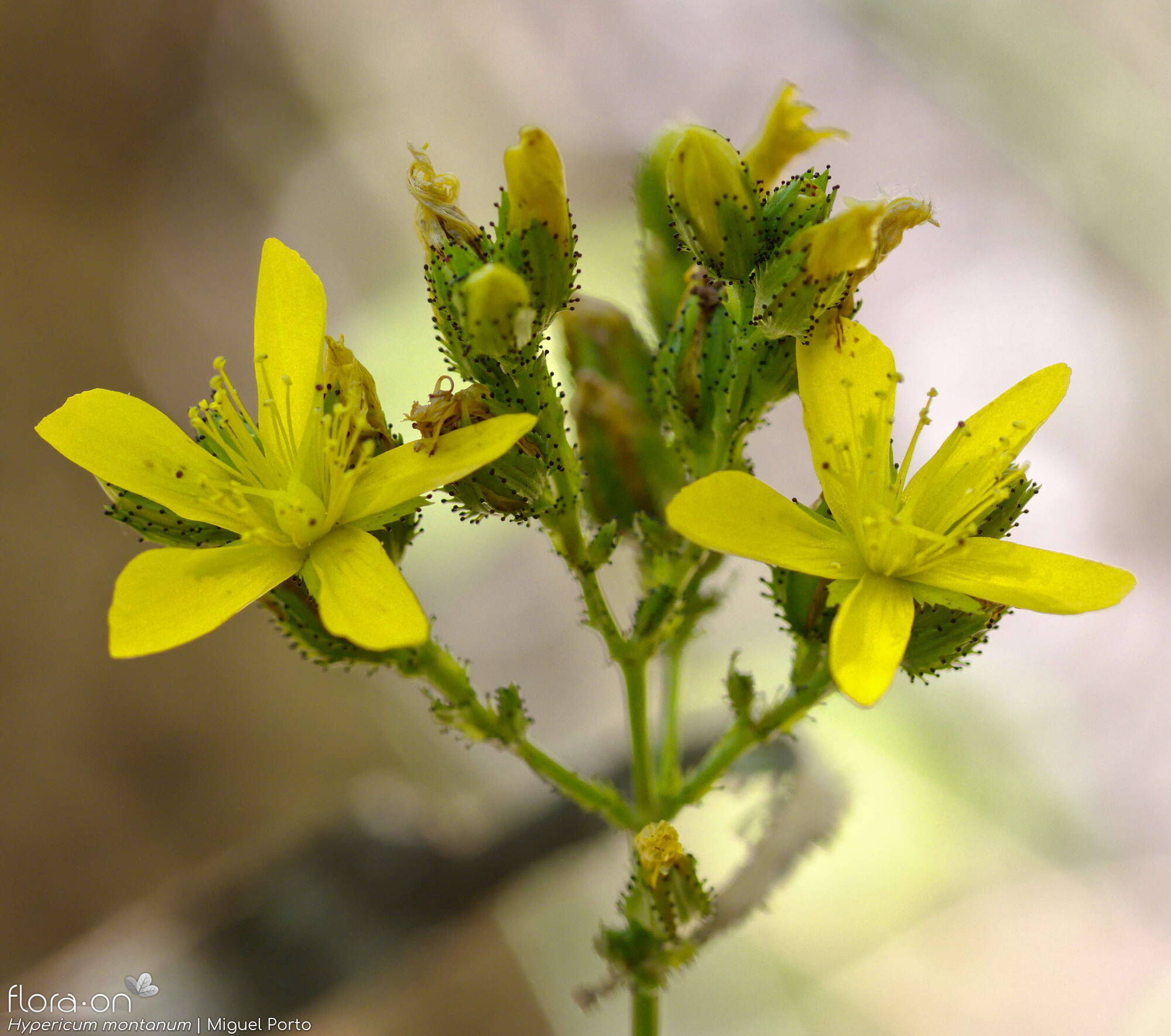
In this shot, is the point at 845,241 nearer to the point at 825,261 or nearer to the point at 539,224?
the point at 825,261

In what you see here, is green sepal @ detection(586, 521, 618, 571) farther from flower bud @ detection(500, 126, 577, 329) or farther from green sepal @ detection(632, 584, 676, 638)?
flower bud @ detection(500, 126, 577, 329)

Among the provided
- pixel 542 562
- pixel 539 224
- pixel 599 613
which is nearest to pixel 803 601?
pixel 599 613

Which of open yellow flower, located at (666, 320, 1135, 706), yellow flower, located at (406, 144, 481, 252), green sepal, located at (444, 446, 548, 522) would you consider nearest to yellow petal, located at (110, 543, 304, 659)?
green sepal, located at (444, 446, 548, 522)

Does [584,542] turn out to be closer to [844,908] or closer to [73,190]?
[844,908]

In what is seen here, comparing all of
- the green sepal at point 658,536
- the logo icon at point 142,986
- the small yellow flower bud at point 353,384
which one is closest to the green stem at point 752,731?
the green sepal at point 658,536

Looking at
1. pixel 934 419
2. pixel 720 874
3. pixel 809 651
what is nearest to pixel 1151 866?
pixel 720 874

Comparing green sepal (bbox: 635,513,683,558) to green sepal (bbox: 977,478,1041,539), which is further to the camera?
green sepal (bbox: 635,513,683,558)

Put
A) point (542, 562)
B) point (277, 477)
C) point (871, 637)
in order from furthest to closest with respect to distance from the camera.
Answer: point (542, 562), point (277, 477), point (871, 637)
